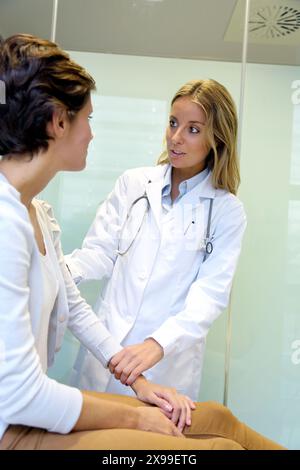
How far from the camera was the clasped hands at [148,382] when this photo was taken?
3.41 ft

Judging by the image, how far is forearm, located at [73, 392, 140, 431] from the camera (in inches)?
32.6

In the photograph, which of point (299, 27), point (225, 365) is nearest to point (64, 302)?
point (225, 365)

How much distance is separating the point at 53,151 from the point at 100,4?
1388mm

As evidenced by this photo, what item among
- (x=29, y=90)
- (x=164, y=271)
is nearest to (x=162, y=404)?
(x=164, y=271)

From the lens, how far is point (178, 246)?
59.6 inches

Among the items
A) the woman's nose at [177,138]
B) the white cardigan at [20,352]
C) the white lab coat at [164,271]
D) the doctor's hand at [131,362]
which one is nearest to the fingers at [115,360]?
the doctor's hand at [131,362]

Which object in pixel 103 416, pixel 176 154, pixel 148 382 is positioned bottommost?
pixel 148 382

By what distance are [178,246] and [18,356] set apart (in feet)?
2.73

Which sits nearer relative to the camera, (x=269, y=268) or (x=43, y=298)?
(x=43, y=298)

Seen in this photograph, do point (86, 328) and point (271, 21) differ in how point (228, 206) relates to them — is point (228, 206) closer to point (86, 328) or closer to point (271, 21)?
point (86, 328)

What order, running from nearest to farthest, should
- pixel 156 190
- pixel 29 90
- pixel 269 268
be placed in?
pixel 29 90, pixel 156 190, pixel 269 268

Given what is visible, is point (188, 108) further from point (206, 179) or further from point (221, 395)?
point (221, 395)

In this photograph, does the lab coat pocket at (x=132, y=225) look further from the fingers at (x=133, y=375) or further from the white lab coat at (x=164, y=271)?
the fingers at (x=133, y=375)

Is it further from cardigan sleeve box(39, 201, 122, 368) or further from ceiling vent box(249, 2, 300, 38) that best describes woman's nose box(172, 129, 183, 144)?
ceiling vent box(249, 2, 300, 38)
